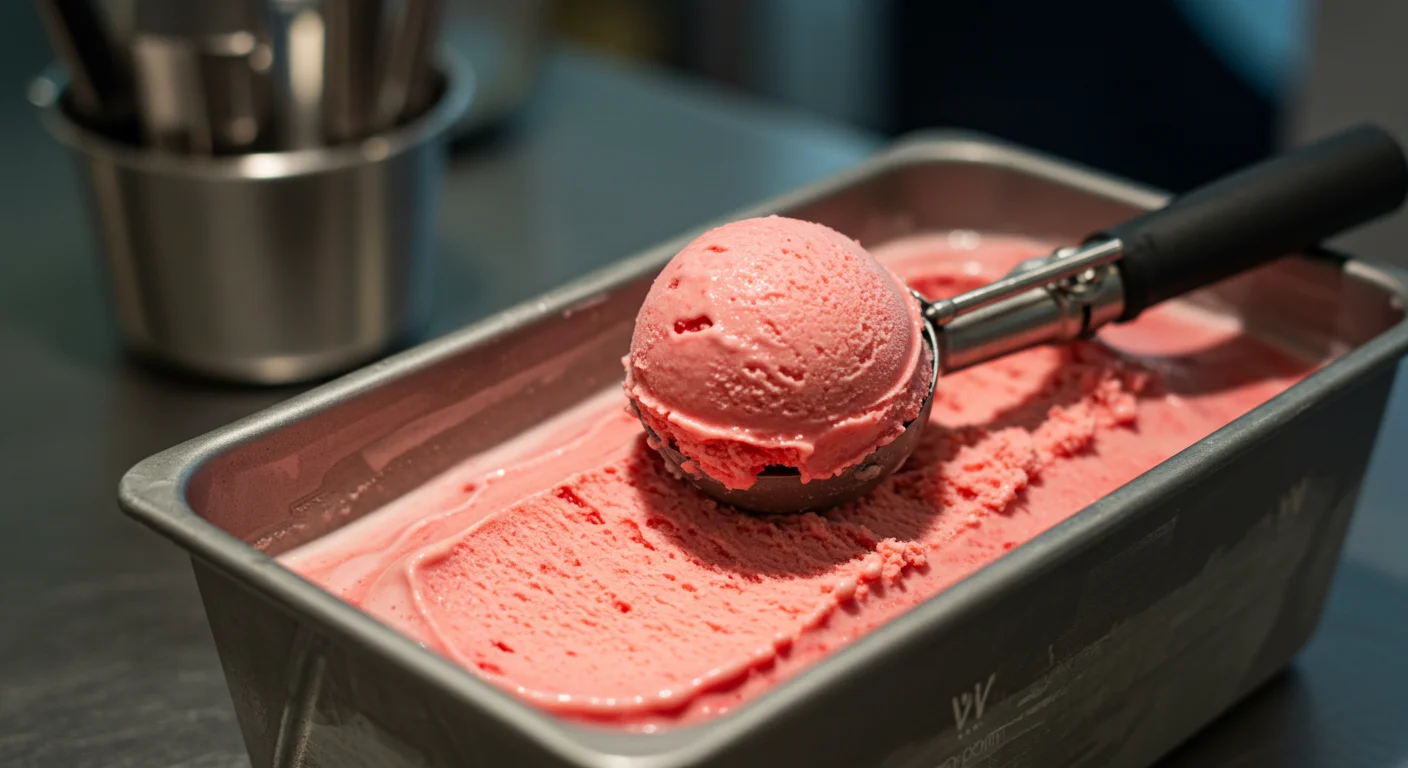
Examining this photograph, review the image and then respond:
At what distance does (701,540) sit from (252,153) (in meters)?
0.54

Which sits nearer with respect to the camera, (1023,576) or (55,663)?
(1023,576)

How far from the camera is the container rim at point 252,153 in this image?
3.22ft

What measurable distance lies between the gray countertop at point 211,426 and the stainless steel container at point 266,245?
5 cm

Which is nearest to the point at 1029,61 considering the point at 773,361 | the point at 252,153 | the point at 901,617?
the point at 252,153

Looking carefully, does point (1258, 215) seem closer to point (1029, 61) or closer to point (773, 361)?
point (773, 361)

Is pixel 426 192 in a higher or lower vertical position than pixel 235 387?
higher

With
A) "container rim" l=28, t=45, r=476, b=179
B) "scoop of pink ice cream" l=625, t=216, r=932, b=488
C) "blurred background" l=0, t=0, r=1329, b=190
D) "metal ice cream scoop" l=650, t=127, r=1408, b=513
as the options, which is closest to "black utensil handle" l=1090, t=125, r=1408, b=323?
"metal ice cream scoop" l=650, t=127, r=1408, b=513

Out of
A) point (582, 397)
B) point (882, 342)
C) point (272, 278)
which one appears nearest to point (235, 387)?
point (272, 278)

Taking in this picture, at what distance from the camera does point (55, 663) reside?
865mm

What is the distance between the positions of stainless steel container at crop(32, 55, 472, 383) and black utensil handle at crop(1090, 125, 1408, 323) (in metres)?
0.52

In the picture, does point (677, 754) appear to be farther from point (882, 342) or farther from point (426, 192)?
point (426, 192)

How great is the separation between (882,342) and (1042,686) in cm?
18

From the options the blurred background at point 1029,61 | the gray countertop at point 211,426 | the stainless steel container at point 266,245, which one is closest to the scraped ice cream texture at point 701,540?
the gray countertop at point 211,426

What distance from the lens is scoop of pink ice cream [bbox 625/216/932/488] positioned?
0.67 meters
